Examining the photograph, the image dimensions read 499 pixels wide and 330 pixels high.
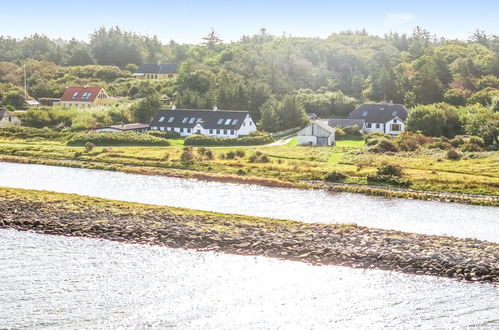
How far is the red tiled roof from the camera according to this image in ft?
316

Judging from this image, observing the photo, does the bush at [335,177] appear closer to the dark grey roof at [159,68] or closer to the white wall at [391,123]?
the white wall at [391,123]

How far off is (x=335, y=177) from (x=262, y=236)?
1816cm

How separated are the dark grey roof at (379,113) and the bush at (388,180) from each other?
31.5 meters

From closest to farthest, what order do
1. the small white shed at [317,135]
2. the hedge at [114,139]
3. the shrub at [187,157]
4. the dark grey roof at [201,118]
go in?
the shrub at [187,157] → the hedge at [114,139] → the small white shed at [317,135] → the dark grey roof at [201,118]

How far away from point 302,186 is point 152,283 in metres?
23.6

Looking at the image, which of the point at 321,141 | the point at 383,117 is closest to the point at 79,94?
the point at 321,141

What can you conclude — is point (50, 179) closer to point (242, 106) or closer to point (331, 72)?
point (242, 106)

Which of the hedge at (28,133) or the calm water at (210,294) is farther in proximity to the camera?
the hedge at (28,133)

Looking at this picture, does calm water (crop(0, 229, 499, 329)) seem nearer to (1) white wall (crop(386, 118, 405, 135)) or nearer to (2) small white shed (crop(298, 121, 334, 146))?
(2) small white shed (crop(298, 121, 334, 146))

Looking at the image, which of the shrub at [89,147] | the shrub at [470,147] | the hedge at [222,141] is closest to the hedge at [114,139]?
the hedge at [222,141]

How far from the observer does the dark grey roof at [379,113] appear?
81.3 m

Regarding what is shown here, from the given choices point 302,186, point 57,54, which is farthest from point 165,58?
point 302,186

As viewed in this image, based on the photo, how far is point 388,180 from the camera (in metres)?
49.7

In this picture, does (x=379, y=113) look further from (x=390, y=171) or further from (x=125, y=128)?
(x=390, y=171)
